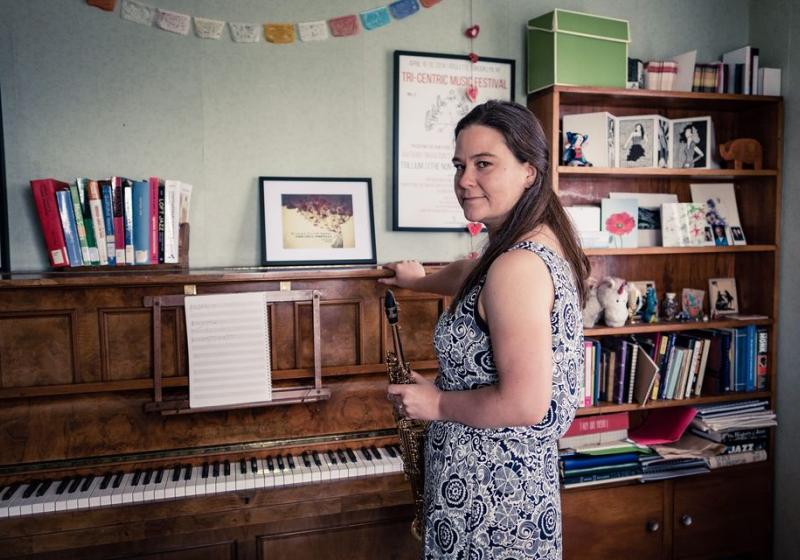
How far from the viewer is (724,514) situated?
2.89m

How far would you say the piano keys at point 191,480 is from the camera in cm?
180

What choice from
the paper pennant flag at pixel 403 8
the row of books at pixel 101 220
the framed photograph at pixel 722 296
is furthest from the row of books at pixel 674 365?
the row of books at pixel 101 220

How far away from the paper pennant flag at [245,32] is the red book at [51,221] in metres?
0.92

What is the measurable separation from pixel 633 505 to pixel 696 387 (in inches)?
25.9

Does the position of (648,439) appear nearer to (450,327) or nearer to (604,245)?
(604,245)

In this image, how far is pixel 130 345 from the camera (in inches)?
80.4

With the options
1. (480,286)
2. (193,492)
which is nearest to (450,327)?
(480,286)

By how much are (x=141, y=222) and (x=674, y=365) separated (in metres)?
2.41

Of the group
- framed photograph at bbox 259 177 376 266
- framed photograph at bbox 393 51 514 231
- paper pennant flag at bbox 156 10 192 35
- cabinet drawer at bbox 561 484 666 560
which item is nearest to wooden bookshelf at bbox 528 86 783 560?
cabinet drawer at bbox 561 484 666 560

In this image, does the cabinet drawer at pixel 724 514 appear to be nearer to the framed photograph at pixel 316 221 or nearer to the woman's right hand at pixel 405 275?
the woman's right hand at pixel 405 275

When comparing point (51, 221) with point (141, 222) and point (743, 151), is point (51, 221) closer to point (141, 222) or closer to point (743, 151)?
point (141, 222)

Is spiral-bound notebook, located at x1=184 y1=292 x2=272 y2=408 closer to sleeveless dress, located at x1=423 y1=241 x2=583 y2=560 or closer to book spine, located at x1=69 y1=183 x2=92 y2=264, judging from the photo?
book spine, located at x1=69 y1=183 x2=92 y2=264

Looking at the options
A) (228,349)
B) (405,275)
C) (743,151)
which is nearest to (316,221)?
(405,275)

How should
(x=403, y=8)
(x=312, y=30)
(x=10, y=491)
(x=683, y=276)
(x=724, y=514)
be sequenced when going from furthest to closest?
(x=683, y=276)
(x=724, y=514)
(x=403, y=8)
(x=312, y=30)
(x=10, y=491)
